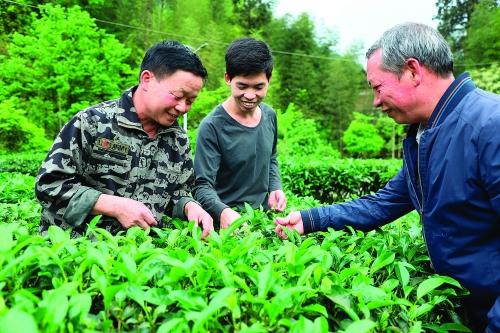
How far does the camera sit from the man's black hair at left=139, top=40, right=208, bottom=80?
7.55ft

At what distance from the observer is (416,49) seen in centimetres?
186

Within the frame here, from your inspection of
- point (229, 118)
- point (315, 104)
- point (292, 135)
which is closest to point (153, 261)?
point (229, 118)

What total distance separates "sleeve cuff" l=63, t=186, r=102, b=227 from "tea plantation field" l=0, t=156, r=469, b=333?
0.67 feet

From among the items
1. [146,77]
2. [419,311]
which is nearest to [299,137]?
[146,77]

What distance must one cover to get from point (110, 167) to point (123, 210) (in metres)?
0.28

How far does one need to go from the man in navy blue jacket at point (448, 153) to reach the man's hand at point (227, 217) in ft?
2.98

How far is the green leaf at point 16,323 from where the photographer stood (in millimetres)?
932

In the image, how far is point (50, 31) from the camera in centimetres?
1627

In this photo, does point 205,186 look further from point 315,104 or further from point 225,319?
point 315,104

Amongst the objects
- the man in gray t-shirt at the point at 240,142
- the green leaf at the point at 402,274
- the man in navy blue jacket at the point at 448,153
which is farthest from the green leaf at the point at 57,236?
the man in navy blue jacket at the point at 448,153

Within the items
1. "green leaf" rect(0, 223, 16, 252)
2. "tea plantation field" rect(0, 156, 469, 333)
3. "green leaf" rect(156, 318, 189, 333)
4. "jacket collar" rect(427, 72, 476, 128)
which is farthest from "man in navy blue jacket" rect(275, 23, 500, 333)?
"green leaf" rect(0, 223, 16, 252)

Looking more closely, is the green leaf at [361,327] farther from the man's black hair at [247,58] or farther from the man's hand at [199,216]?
the man's black hair at [247,58]

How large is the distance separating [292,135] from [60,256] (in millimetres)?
21505

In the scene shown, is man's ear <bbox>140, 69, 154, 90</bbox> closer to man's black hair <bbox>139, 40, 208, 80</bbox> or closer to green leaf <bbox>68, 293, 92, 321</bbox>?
man's black hair <bbox>139, 40, 208, 80</bbox>
